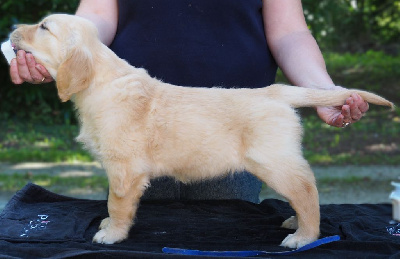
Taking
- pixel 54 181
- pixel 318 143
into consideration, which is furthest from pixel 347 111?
pixel 318 143

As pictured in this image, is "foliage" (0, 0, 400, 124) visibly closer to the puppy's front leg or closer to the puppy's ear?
the puppy's ear

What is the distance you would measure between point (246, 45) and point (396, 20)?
13381 mm

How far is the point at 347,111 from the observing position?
114 inches

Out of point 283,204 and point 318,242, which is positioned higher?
point 318,242

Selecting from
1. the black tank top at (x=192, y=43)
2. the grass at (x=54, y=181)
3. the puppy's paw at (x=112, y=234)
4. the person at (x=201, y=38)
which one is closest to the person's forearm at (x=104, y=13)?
the person at (x=201, y=38)

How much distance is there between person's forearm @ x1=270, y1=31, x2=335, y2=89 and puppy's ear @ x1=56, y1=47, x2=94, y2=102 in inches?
51.2

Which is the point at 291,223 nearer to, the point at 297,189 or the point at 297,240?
the point at 297,240

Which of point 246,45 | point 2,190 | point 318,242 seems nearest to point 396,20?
point 2,190

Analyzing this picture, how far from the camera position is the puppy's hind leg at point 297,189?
275 cm

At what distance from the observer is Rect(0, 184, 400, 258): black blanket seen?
2.70 metres

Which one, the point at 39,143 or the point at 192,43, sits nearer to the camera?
the point at 192,43

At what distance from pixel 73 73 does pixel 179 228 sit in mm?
1024

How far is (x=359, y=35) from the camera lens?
16.7 metres

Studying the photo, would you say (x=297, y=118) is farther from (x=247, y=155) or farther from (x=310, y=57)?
(x=310, y=57)
